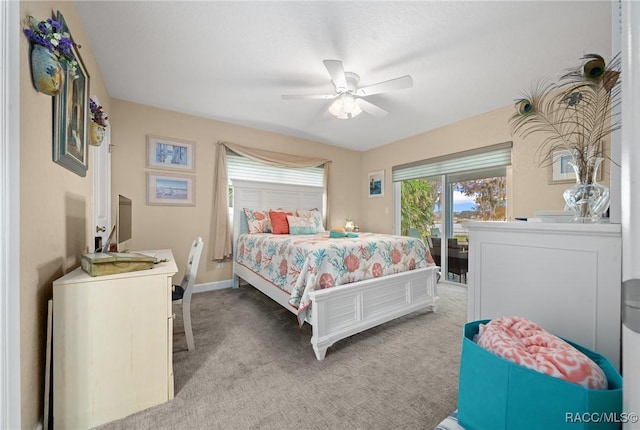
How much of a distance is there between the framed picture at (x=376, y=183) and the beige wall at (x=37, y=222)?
4.41m

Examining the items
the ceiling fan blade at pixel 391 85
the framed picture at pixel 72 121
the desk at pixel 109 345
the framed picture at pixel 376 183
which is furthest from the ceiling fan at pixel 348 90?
the framed picture at pixel 376 183

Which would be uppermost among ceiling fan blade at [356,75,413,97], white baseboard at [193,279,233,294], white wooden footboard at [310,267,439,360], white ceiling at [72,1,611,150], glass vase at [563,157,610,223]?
white ceiling at [72,1,611,150]

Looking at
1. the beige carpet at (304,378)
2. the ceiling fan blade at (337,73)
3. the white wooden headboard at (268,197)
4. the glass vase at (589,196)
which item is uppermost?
the ceiling fan blade at (337,73)

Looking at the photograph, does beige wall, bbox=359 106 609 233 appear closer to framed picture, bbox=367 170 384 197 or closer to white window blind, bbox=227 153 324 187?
framed picture, bbox=367 170 384 197

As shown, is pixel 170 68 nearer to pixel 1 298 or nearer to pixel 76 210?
pixel 76 210

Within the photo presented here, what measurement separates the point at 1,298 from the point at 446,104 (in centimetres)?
396

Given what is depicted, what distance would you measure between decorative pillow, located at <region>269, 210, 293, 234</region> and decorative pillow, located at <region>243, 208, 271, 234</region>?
11cm

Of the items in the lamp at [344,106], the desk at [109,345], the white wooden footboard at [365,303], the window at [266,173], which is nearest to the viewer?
the desk at [109,345]

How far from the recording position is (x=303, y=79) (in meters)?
2.58

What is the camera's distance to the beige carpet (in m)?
1.30

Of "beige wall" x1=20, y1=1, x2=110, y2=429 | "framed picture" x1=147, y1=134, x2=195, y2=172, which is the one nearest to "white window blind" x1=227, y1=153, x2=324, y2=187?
"framed picture" x1=147, y1=134, x2=195, y2=172

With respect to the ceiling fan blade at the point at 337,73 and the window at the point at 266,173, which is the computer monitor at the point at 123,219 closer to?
→ the window at the point at 266,173

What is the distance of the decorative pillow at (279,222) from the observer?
11.5ft

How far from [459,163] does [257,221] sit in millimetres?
3165
